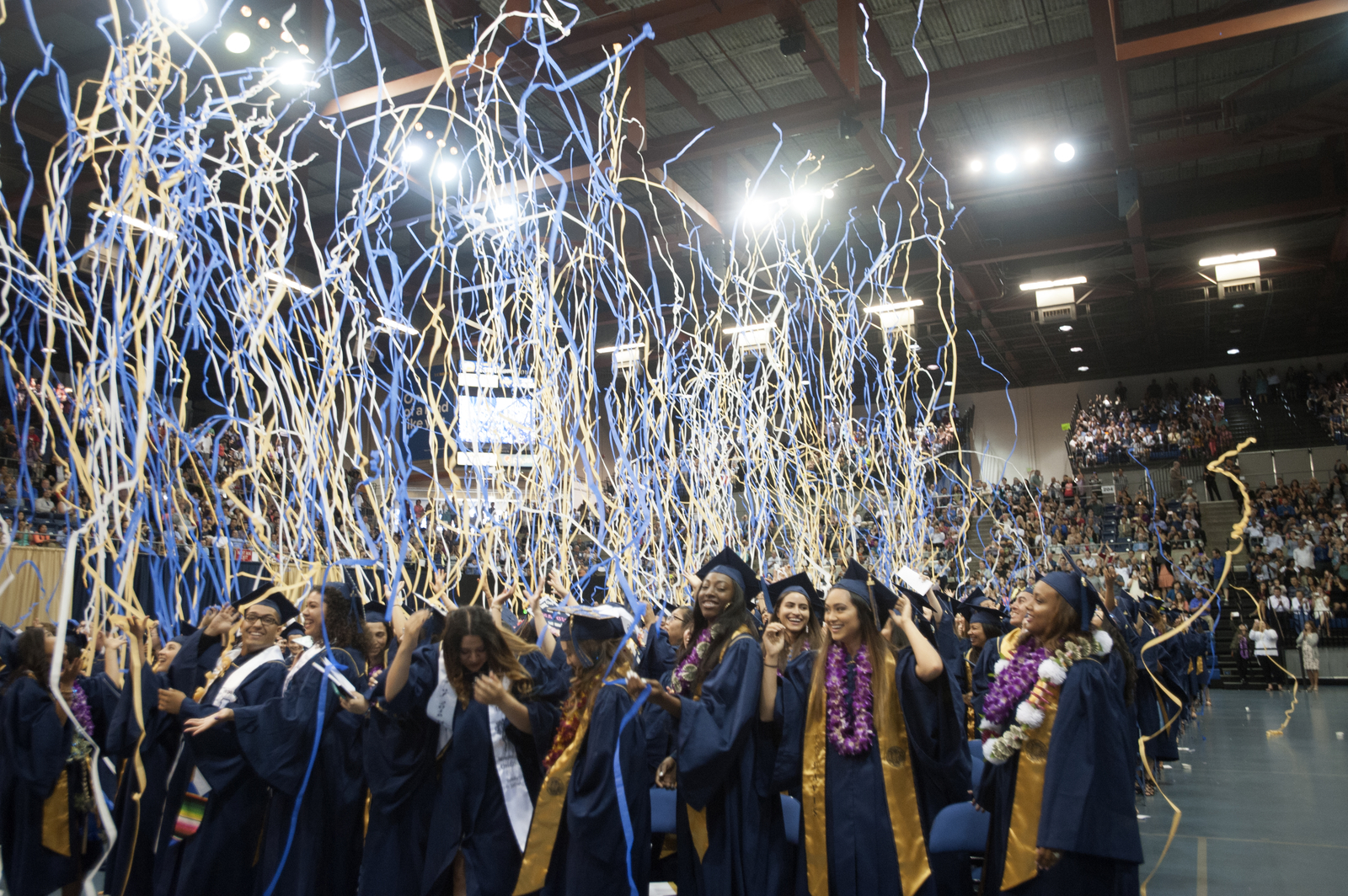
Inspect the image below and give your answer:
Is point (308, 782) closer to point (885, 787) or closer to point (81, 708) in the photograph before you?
point (81, 708)

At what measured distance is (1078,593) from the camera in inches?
125

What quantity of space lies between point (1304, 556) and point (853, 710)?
53.1 feet

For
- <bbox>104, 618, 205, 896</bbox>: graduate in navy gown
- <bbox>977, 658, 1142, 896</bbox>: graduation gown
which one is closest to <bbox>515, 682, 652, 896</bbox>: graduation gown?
<bbox>977, 658, 1142, 896</bbox>: graduation gown

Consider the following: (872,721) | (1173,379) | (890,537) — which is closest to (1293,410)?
(1173,379)

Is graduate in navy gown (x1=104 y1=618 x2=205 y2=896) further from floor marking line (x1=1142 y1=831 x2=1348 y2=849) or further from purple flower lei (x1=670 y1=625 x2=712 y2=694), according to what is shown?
floor marking line (x1=1142 y1=831 x2=1348 y2=849)

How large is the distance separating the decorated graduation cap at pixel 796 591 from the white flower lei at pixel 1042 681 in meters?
0.87

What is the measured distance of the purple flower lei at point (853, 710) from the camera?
125 inches

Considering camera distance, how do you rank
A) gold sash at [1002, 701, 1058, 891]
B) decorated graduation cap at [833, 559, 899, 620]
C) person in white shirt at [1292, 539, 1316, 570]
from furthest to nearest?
person in white shirt at [1292, 539, 1316, 570]
decorated graduation cap at [833, 559, 899, 620]
gold sash at [1002, 701, 1058, 891]

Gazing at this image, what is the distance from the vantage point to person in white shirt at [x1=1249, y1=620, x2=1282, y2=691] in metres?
14.4

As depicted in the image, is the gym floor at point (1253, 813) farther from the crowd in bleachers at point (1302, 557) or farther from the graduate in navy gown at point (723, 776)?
the crowd in bleachers at point (1302, 557)

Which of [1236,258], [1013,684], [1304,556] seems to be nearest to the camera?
[1013,684]

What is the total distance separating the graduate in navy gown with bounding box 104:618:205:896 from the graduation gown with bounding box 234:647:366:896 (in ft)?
1.99

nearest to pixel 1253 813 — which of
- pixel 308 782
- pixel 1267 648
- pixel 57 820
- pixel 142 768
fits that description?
pixel 308 782

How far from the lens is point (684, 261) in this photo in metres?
13.9
